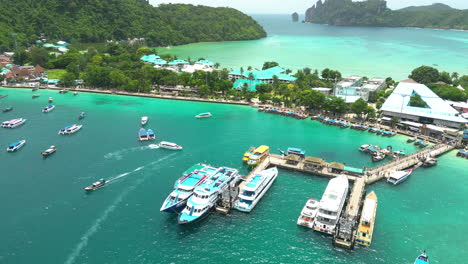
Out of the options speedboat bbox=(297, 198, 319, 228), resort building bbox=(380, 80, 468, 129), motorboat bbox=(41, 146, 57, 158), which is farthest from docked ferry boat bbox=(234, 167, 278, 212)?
resort building bbox=(380, 80, 468, 129)

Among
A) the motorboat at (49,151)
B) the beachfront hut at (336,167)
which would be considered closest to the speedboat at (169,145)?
the motorboat at (49,151)

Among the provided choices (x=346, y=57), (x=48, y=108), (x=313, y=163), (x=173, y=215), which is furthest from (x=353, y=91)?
(x=346, y=57)

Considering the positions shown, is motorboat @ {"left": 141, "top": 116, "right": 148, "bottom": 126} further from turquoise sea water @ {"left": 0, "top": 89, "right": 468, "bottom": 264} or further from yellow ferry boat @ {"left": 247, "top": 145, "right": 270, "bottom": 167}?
yellow ferry boat @ {"left": 247, "top": 145, "right": 270, "bottom": 167}

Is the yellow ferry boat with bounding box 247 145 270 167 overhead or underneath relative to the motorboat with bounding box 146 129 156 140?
underneath

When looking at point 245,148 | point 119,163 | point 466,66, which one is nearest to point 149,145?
point 119,163

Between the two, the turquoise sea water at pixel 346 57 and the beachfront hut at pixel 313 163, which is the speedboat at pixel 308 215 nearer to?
the beachfront hut at pixel 313 163

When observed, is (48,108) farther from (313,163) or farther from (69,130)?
(313,163)

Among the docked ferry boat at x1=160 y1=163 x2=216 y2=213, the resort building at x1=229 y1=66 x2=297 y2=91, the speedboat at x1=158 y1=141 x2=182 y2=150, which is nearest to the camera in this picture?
the docked ferry boat at x1=160 y1=163 x2=216 y2=213
